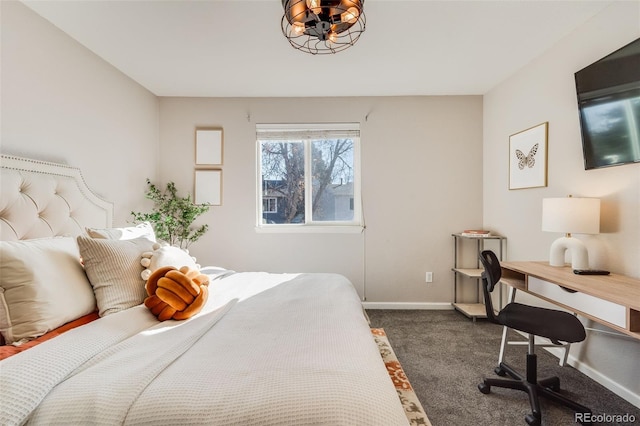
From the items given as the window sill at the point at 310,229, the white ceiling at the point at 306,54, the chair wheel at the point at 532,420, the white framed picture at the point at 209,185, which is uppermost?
the white ceiling at the point at 306,54

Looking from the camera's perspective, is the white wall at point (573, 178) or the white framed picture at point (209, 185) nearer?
the white wall at point (573, 178)

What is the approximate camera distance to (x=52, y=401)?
31.9 inches

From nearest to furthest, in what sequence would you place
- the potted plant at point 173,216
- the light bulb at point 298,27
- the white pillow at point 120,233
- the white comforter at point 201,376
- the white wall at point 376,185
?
the white comforter at point 201,376
the light bulb at point 298,27
the white pillow at point 120,233
the potted plant at point 173,216
the white wall at point 376,185

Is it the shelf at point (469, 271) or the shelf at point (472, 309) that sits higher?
the shelf at point (469, 271)

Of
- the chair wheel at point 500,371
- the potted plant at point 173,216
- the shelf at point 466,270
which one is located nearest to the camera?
the chair wheel at point 500,371

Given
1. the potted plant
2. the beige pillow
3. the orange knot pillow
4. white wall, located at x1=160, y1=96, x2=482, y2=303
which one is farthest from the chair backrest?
the potted plant

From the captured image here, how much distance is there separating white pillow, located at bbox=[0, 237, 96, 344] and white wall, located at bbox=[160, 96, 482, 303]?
6.78 feet

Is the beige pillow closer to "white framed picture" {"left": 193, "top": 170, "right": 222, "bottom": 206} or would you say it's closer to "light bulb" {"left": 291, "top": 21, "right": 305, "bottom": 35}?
"light bulb" {"left": 291, "top": 21, "right": 305, "bottom": 35}

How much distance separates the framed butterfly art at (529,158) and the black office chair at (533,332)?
3.51 feet

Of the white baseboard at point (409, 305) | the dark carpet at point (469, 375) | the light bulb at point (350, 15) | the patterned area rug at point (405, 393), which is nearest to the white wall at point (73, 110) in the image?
the light bulb at point (350, 15)

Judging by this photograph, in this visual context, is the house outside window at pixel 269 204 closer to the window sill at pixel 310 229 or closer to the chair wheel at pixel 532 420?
the window sill at pixel 310 229

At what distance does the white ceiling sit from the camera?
1.89m

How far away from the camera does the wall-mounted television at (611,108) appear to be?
1670mm

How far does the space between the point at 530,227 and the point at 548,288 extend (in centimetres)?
103
